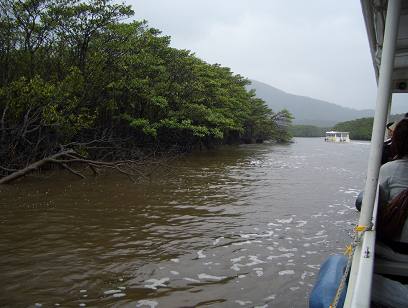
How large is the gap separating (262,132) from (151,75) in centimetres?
3150

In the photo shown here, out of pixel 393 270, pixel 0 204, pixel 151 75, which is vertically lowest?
pixel 0 204

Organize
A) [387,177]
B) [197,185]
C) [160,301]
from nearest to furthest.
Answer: [387,177] → [160,301] → [197,185]

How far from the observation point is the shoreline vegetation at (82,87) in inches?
538

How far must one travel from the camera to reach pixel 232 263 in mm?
5926

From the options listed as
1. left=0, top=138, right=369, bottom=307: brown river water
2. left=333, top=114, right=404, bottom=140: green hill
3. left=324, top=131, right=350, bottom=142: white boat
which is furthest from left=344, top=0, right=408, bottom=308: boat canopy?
left=333, top=114, right=404, bottom=140: green hill

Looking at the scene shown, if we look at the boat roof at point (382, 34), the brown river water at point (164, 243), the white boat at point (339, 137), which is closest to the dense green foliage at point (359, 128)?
the white boat at point (339, 137)

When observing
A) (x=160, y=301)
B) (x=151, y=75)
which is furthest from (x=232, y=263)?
(x=151, y=75)

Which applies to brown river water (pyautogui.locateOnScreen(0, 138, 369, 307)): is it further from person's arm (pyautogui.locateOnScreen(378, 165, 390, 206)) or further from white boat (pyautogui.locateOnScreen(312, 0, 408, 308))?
white boat (pyautogui.locateOnScreen(312, 0, 408, 308))

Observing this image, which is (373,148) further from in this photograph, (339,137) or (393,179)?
(339,137)

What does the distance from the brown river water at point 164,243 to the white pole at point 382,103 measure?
2.07 m

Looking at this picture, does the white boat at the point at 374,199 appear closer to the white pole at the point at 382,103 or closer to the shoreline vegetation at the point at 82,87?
the white pole at the point at 382,103

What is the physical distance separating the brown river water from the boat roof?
3065mm

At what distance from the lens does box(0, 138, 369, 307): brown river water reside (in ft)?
15.9

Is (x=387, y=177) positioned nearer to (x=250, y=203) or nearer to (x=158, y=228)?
(x=158, y=228)
